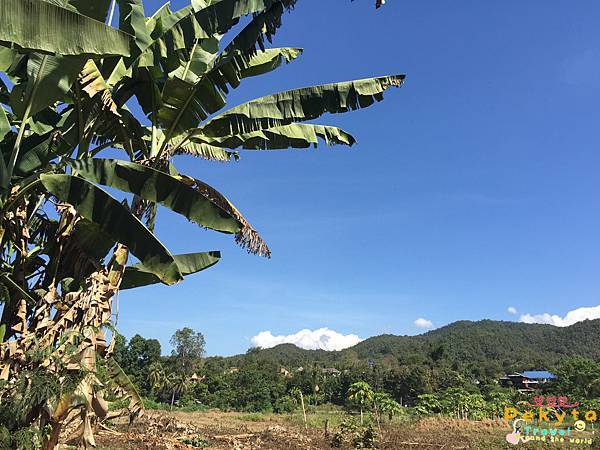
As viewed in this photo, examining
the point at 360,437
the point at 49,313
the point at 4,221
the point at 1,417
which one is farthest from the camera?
the point at 360,437

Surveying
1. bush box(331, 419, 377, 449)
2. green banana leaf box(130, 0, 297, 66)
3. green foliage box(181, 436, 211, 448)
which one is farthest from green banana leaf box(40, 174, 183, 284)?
bush box(331, 419, 377, 449)

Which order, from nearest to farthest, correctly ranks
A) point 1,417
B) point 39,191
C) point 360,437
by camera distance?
point 1,417 < point 39,191 < point 360,437

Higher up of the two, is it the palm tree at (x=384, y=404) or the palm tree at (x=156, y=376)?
the palm tree at (x=156, y=376)

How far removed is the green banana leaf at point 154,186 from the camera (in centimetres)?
472

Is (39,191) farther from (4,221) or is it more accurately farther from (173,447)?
(173,447)

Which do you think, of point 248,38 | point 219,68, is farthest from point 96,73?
point 248,38

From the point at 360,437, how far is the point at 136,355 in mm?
39006

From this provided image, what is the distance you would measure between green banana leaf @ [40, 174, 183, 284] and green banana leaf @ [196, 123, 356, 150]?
1.74m

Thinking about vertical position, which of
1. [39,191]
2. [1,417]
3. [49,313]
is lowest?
[1,417]

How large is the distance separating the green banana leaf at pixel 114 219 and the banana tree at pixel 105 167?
0.5 inches

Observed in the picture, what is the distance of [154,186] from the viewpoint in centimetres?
479

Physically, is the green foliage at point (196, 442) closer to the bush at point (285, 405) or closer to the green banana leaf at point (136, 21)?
the green banana leaf at point (136, 21)

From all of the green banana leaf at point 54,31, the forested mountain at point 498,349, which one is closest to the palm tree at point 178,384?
the forested mountain at point 498,349

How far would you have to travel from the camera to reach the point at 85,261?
18.0 feet
